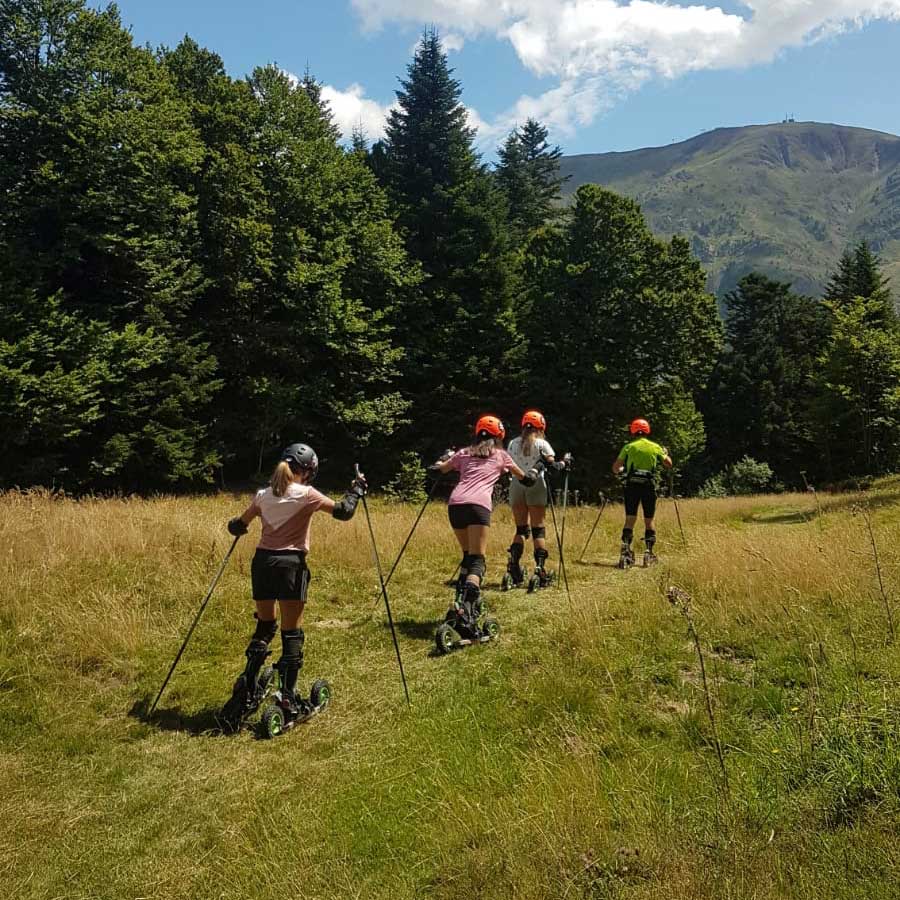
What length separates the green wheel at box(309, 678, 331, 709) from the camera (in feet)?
19.3

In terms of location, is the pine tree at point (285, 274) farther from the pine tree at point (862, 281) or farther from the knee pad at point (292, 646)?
the pine tree at point (862, 281)

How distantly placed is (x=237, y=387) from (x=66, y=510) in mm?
14684

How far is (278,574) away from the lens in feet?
18.4

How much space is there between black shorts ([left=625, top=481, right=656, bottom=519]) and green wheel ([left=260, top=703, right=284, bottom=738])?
298 inches

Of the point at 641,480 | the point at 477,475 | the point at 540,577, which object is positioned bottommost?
the point at 540,577

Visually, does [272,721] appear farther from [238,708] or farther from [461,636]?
[461,636]

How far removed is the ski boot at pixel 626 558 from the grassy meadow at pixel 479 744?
1704 millimetres

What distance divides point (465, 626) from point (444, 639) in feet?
0.93

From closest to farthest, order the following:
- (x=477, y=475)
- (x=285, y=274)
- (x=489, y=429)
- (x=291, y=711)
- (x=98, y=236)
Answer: (x=291, y=711) < (x=477, y=475) < (x=489, y=429) < (x=98, y=236) < (x=285, y=274)

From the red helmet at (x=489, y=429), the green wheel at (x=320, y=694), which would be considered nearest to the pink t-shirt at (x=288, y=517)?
the green wheel at (x=320, y=694)

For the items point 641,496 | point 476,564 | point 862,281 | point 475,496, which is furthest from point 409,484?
point 862,281

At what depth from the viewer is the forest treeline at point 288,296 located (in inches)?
764

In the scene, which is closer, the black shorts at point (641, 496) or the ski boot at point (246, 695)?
the ski boot at point (246, 695)

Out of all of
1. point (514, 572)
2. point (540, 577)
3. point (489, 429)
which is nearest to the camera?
point (489, 429)
